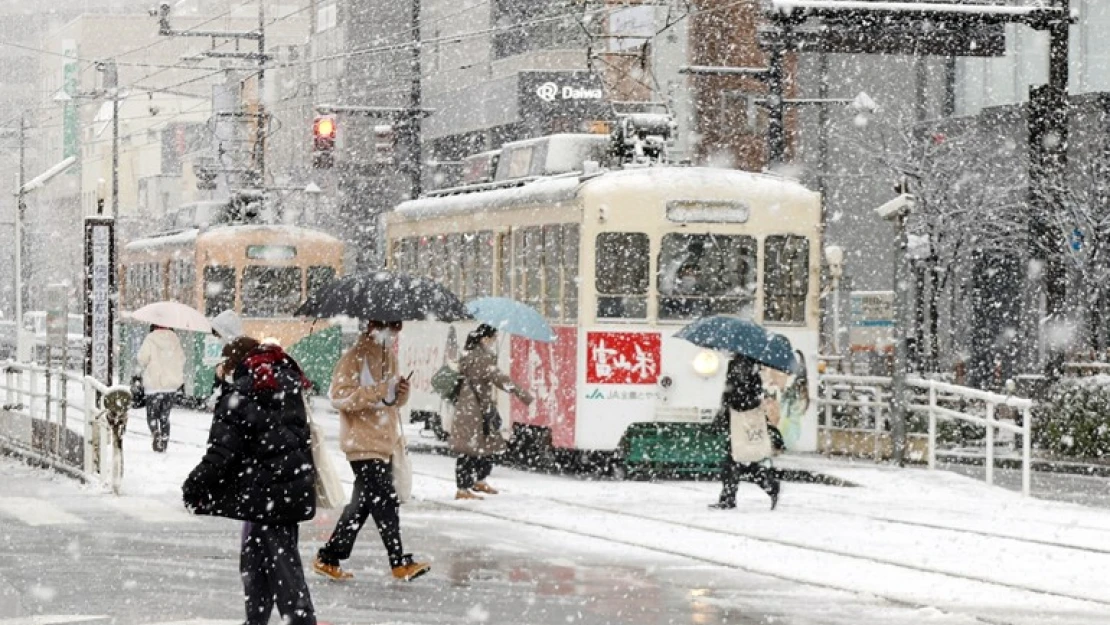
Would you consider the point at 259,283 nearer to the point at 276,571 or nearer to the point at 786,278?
the point at 786,278

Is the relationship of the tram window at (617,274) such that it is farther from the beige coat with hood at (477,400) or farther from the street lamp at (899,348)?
the street lamp at (899,348)

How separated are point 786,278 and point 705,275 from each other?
2.82 feet

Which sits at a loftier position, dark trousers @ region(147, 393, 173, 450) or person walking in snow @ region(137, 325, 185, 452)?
person walking in snow @ region(137, 325, 185, 452)

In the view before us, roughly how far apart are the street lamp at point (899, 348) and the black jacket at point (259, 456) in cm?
1389

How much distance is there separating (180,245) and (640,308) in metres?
15.9

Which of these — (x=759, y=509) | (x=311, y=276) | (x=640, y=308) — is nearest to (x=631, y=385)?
(x=640, y=308)

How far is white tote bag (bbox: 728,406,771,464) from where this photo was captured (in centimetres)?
1766

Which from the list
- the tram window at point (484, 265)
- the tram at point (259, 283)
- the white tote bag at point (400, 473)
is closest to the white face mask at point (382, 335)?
the white tote bag at point (400, 473)

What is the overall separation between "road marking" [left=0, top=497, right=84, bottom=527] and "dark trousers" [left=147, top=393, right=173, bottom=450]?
6.00 m

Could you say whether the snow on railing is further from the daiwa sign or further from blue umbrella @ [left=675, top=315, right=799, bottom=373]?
the daiwa sign

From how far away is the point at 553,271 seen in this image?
73.0 ft

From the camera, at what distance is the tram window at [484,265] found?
24.1 metres

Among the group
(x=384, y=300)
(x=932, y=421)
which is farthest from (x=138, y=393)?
(x=384, y=300)

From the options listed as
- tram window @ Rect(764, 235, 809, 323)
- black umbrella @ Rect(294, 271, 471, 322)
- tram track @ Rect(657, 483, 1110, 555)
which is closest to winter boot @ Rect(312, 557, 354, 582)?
black umbrella @ Rect(294, 271, 471, 322)
